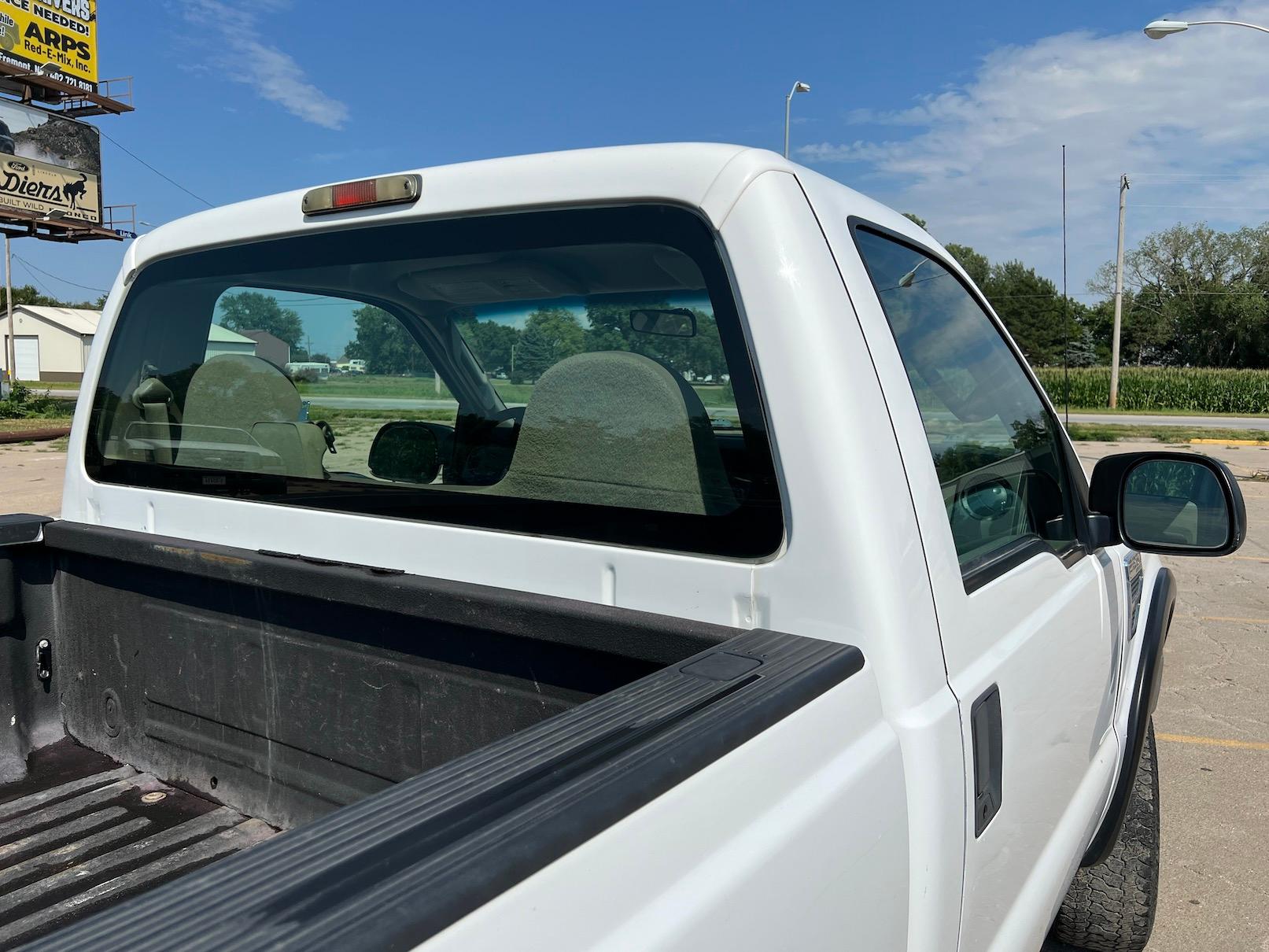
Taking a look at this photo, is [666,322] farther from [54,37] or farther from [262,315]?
[54,37]

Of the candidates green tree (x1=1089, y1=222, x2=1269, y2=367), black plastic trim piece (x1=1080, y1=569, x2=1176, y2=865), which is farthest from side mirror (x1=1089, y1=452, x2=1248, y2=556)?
green tree (x1=1089, y1=222, x2=1269, y2=367)

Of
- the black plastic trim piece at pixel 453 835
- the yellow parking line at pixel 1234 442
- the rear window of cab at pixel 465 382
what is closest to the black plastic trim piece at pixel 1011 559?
the rear window of cab at pixel 465 382

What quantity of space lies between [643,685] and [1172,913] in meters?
2.69

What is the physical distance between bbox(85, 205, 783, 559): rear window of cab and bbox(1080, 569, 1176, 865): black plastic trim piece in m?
1.55

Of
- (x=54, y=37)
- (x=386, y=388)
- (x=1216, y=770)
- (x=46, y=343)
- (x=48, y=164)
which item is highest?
(x=54, y=37)

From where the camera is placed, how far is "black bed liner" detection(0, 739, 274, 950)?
6.06 ft

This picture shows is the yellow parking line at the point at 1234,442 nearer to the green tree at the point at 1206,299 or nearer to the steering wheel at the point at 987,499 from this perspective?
the steering wheel at the point at 987,499

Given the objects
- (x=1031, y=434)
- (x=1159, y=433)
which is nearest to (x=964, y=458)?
(x=1031, y=434)

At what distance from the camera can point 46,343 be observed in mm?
72062

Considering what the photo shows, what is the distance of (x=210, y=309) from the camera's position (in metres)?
2.44

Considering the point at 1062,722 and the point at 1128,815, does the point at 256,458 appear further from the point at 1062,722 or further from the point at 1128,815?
the point at 1128,815

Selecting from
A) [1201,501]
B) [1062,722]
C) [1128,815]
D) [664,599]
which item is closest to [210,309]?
[664,599]

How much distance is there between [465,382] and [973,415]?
1070 millimetres

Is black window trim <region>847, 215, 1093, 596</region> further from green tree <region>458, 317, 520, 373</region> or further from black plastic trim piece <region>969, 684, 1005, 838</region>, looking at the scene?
green tree <region>458, 317, 520, 373</region>
